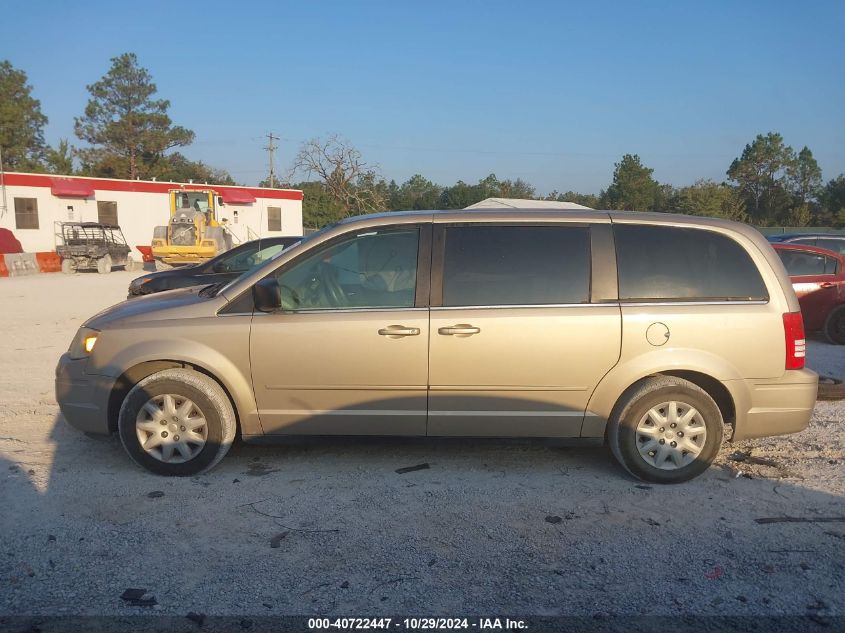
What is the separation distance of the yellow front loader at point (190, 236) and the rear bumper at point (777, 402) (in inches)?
888

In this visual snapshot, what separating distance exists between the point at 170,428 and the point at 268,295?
3.82 ft

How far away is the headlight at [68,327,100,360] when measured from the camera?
475 centimetres

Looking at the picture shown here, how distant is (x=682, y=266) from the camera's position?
4.65 metres

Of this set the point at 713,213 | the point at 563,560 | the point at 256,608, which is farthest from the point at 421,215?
the point at 713,213

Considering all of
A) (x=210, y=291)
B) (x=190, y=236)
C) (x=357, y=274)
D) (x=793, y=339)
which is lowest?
(x=793, y=339)

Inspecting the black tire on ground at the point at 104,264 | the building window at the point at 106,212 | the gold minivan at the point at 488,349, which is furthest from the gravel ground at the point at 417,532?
the building window at the point at 106,212

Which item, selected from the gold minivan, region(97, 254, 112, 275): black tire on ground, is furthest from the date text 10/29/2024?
region(97, 254, 112, 275): black tire on ground

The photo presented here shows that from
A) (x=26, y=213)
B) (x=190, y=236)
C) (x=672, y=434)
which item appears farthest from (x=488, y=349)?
(x=26, y=213)

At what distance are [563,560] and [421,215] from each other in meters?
2.50

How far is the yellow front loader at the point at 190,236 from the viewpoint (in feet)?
80.3

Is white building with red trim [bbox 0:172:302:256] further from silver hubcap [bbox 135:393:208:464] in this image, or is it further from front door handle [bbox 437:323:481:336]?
front door handle [bbox 437:323:481:336]

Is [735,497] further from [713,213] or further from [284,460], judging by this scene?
[713,213]

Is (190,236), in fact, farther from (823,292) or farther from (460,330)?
(460,330)

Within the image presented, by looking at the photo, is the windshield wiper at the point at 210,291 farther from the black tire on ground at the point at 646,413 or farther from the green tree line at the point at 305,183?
the green tree line at the point at 305,183
